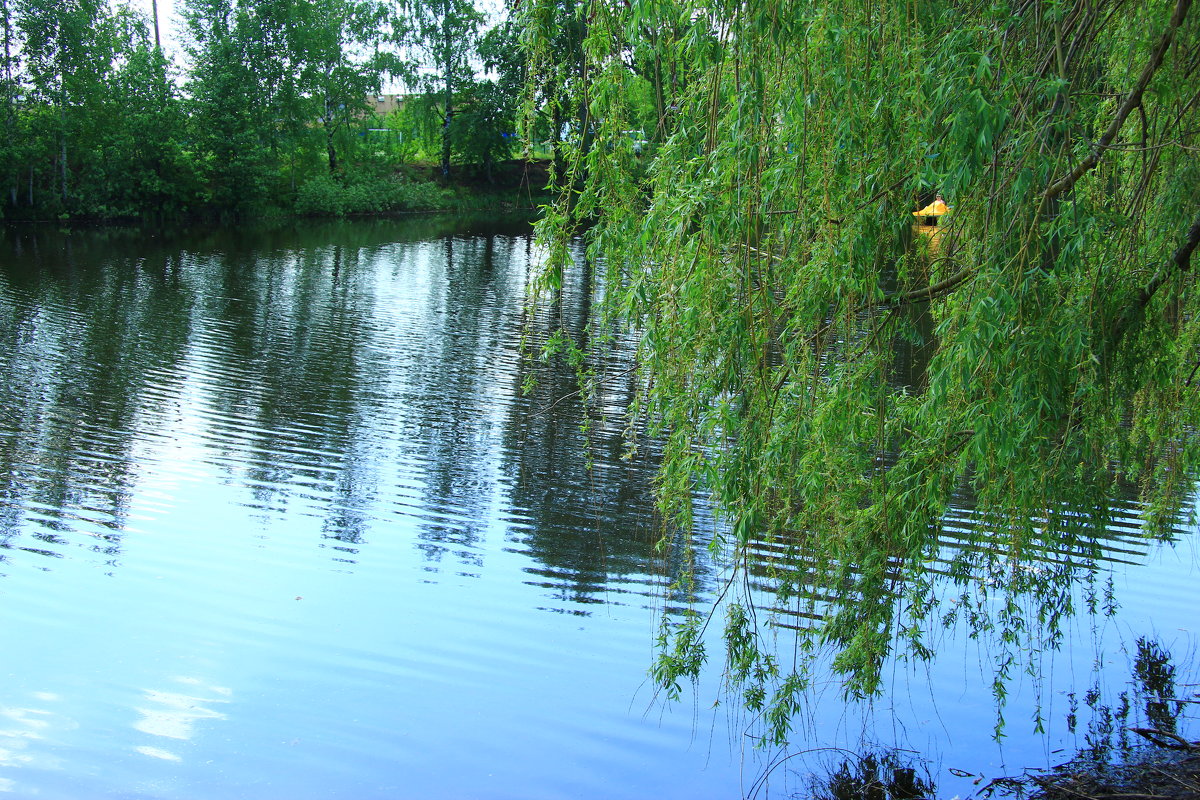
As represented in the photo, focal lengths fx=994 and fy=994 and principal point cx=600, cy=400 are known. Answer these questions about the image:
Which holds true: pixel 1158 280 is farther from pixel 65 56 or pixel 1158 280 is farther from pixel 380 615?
pixel 65 56

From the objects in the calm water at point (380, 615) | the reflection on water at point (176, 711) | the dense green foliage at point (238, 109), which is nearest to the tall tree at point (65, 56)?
the dense green foliage at point (238, 109)

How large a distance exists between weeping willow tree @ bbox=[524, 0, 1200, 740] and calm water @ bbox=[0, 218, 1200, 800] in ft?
2.44

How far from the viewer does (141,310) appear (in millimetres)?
16609

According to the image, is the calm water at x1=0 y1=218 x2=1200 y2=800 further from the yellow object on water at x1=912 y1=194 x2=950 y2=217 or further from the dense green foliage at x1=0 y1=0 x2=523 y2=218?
the dense green foliage at x1=0 y1=0 x2=523 y2=218

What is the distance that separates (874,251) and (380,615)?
420cm

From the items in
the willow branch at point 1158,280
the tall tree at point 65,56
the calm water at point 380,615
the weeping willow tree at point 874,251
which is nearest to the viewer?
the weeping willow tree at point 874,251

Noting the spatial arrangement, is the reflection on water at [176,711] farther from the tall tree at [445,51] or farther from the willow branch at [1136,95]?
the tall tree at [445,51]

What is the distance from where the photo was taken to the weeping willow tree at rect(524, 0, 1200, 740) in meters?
3.33

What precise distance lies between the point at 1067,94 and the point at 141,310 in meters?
16.2

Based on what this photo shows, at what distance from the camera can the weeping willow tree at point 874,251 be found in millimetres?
3330

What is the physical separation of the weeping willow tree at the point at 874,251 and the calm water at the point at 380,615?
74 centimetres

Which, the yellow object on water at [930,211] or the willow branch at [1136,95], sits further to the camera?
the yellow object on water at [930,211]

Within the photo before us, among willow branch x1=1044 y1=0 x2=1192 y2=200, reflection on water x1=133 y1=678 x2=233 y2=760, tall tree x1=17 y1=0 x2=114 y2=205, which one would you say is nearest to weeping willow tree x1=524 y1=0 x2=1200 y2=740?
willow branch x1=1044 y1=0 x2=1192 y2=200

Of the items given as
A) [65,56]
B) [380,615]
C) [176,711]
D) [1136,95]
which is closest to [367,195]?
[65,56]
